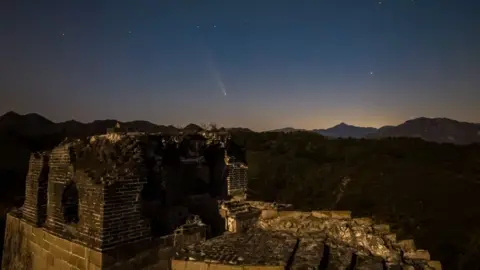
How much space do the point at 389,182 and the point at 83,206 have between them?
22951 mm

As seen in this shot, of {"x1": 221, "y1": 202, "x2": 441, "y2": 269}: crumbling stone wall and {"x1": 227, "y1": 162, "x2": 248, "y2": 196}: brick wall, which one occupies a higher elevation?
{"x1": 227, "y1": 162, "x2": 248, "y2": 196}: brick wall

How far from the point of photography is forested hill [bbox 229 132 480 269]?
52.0 ft

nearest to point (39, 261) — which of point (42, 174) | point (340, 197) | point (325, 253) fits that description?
point (42, 174)

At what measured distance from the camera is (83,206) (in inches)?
202

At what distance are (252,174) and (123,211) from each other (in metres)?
25.4

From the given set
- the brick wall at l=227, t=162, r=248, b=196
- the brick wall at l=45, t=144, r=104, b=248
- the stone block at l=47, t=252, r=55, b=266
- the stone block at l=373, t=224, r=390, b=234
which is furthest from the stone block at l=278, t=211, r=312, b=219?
the stone block at l=47, t=252, r=55, b=266

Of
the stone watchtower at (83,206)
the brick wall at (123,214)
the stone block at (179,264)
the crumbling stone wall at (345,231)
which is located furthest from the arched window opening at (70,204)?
the crumbling stone wall at (345,231)

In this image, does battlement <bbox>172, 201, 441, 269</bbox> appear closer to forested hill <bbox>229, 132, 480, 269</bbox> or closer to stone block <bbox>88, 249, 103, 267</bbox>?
stone block <bbox>88, 249, 103, 267</bbox>

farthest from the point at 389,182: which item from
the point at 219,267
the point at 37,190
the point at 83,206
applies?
the point at 83,206

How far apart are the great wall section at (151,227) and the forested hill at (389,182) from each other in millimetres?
7678

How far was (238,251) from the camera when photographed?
201 inches

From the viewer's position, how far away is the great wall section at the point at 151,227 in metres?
4.80

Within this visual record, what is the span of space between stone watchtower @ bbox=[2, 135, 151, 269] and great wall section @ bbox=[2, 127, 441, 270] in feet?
0.05

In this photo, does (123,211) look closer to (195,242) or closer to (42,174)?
(195,242)
